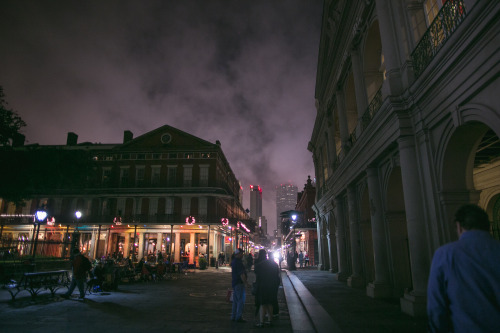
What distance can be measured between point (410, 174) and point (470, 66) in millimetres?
3174

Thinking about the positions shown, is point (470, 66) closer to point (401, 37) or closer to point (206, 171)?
point (401, 37)

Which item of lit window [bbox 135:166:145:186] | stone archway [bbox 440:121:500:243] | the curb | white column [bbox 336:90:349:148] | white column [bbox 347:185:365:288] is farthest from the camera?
lit window [bbox 135:166:145:186]

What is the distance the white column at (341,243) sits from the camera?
1627 centimetres

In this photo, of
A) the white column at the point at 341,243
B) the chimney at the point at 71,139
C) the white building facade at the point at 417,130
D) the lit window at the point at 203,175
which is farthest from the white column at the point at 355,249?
the chimney at the point at 71,139

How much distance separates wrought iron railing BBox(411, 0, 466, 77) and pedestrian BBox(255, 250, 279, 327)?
6.30 meters

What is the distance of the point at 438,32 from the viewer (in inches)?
277

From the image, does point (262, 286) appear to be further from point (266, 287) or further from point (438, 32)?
point (438, 32)

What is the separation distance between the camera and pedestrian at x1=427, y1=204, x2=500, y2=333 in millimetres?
2137

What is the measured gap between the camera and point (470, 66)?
5.71 metres

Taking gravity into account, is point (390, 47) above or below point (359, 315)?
above

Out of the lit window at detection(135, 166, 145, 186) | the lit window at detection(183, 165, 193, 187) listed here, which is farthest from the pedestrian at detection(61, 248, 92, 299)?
the lit window at detection(135, 166, 145, 186)

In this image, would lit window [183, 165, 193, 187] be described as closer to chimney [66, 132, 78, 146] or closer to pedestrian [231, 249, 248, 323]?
chimney [66, 132, 78, 146]

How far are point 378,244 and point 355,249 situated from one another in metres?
3.10

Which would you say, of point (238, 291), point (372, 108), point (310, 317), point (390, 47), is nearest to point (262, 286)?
point (238, 291)
